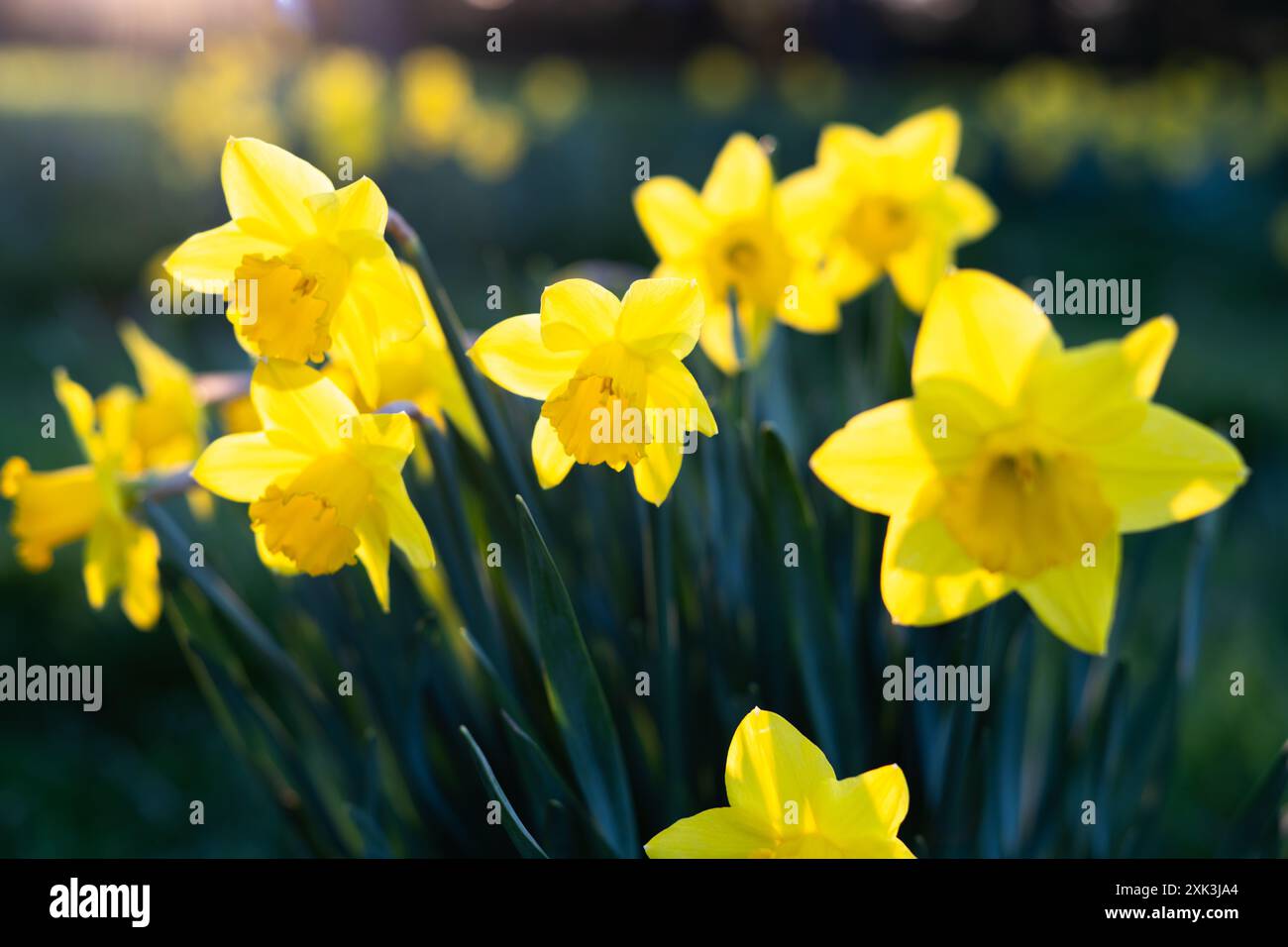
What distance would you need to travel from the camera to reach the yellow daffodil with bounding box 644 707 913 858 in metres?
0.91

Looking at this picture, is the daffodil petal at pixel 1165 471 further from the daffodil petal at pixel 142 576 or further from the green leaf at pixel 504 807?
the daffodil petal at pixel 142 576

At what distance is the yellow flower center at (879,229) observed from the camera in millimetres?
1439

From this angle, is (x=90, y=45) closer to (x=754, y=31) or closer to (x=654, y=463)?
(x=754, y=31)

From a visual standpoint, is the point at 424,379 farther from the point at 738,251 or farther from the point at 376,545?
the point at 738,251

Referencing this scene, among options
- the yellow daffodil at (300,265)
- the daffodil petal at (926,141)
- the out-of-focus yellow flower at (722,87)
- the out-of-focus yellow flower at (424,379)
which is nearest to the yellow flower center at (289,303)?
the yellow daffodil at (300,265)

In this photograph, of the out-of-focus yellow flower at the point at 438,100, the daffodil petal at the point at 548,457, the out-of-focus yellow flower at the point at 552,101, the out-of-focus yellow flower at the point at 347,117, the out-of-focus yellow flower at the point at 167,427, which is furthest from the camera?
the out-of-focus yellow flower at the point at 552,101

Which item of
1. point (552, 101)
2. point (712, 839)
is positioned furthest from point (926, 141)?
point (552, 101)

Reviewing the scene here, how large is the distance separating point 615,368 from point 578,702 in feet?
1.06

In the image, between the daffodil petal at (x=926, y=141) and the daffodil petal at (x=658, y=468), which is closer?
the daffodil petal at (x=658, y=468)

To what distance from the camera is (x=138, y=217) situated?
695 centimetres

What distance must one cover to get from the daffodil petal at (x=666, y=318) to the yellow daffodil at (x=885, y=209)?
0.52 metres

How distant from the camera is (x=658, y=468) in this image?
0.96 metres
